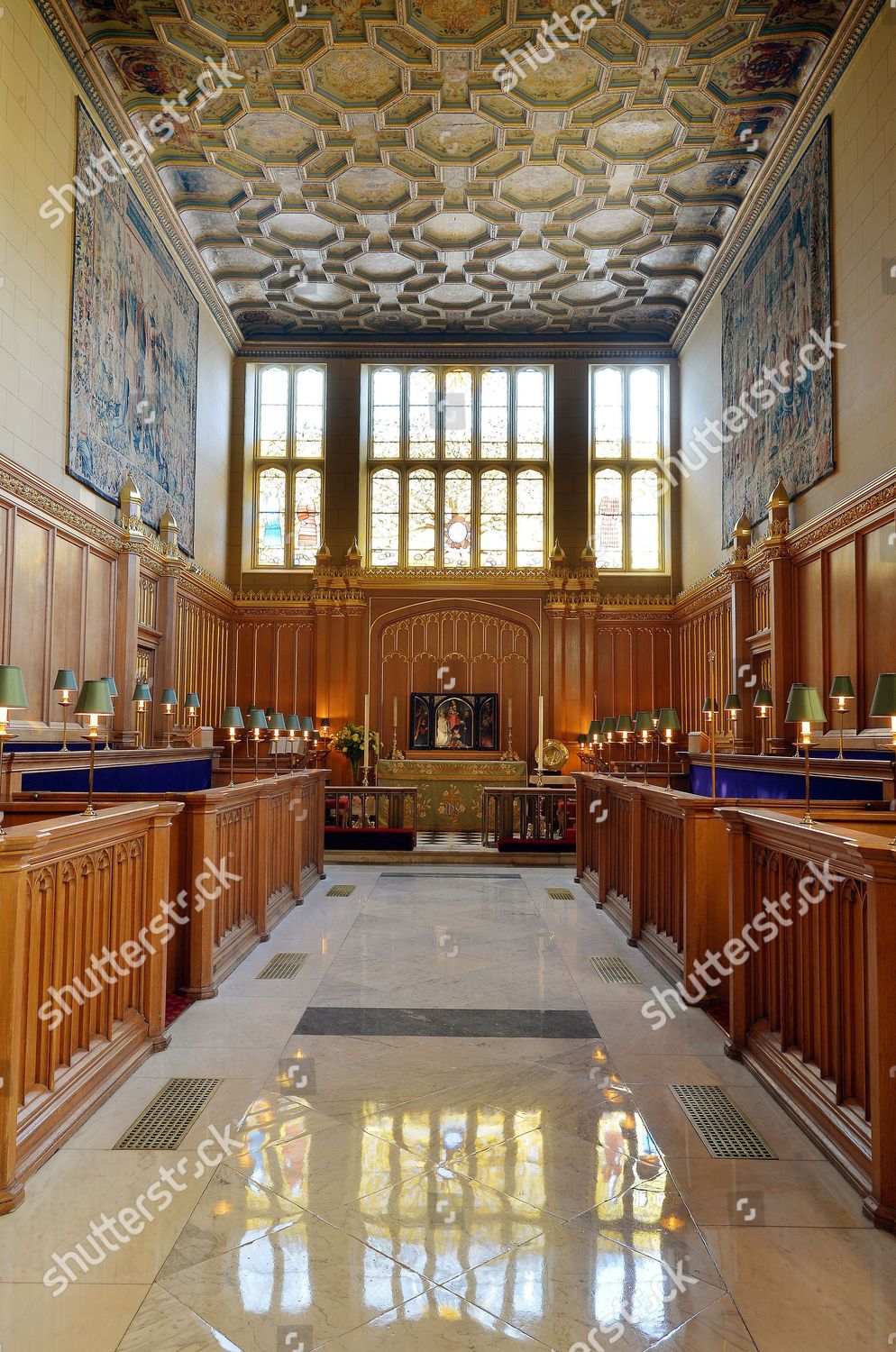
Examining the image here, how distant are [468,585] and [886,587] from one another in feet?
31.8

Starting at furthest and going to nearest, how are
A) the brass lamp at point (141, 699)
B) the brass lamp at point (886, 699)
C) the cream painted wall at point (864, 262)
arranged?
the brass lamp at point (141, 699) → the cream painted wall at point (864, 262) → the brass lamp at point (886, 699)

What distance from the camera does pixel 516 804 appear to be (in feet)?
44.0

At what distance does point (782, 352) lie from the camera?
38.2 ft

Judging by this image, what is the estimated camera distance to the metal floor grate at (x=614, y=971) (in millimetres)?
5223

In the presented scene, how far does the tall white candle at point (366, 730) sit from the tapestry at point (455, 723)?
883mm

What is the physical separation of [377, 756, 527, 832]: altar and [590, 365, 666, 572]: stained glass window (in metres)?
5.53

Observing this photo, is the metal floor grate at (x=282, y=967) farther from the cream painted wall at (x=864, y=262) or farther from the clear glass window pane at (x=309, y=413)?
the clear glass window pane at (x=309, y=413)

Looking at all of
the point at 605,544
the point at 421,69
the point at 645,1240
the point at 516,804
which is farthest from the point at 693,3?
the point at 645,1240

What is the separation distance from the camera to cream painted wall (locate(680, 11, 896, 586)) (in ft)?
28.4

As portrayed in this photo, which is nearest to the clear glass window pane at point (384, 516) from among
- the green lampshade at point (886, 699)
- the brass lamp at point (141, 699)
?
the brass lamp at point (141, 699)

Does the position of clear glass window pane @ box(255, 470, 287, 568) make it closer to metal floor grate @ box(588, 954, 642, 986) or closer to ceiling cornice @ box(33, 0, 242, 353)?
ceiling cornice @ box(33, 0, 242, 353)

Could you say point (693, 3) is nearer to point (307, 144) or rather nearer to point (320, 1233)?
point (307, 144)

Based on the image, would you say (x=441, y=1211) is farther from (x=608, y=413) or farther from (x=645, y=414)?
(x=645, y=414)

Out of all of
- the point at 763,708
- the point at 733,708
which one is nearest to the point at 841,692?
the point at 733,708
